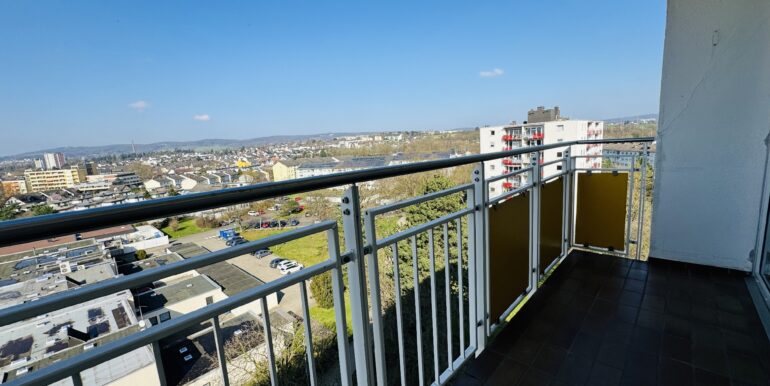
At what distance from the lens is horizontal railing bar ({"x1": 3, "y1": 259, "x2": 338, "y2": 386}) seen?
2.14 ft

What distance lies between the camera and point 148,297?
1099 millimetres

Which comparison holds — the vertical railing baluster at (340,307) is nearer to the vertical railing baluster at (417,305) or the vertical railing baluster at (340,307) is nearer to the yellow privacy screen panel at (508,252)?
the vertical railing baluster at (417,305)

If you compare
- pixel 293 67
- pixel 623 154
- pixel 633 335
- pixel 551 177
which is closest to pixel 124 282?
pixel 633 335

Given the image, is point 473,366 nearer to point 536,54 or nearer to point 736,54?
point 736,54

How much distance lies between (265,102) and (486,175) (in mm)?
25039

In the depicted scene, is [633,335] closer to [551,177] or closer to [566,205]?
[551,177]

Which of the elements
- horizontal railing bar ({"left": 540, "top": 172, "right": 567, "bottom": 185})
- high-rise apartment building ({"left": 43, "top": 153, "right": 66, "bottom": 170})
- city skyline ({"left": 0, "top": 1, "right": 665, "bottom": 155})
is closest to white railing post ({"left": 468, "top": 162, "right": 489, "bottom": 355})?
horizontal railing bar ({"left": 540, "top": 172, "right": 567, "bottom": 185})

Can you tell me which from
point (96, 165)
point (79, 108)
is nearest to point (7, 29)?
point (79, 108)

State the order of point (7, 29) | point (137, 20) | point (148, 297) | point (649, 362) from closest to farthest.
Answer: point (148, 297) < point (649, 362) < point (7, 29) < point (137, 20)

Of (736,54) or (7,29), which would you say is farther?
(7,29)

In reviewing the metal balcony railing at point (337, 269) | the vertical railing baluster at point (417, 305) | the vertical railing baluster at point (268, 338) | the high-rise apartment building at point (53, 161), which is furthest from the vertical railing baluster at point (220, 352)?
the high-rise apartment building at point (53, 161)

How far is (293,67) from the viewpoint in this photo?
25500 mm

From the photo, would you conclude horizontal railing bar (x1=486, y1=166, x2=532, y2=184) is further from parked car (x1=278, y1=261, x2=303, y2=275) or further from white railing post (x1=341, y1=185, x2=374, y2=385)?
parked car (x1=278, y1=261, x2=303, y2=275)

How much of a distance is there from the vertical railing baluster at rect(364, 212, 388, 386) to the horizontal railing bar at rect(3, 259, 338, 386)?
257 millimetres
